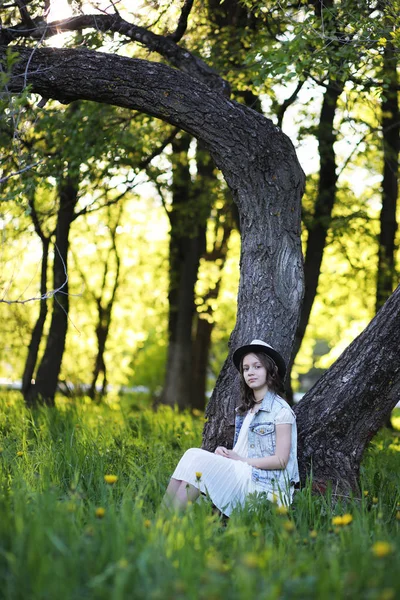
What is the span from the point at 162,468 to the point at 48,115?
506 cm

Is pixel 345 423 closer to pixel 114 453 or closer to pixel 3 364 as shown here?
pixel 114 453

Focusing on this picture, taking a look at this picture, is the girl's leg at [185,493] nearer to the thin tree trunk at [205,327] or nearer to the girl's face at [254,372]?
the girl's face at [254,372]

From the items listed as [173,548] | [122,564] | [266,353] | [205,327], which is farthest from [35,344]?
[122,564]

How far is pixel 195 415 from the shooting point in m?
12.5

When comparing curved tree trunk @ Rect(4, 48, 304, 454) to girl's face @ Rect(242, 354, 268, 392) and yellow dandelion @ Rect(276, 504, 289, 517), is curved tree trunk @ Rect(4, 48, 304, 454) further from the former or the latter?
yellow dandelion @ Rect(276, 504, 289, 517)

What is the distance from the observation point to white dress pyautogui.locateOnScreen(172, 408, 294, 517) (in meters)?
4.80

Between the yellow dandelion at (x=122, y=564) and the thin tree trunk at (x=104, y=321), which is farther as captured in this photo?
the thin tree trunk at (x=104, y=321)

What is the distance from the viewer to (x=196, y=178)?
13.9 meters

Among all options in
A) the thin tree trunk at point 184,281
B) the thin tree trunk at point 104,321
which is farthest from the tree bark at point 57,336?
the thin tree trunk at point 104,321

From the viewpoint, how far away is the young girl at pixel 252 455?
480 cm

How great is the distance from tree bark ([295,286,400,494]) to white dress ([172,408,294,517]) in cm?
83

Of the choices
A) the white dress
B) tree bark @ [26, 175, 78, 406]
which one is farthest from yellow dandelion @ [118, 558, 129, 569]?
tree bark @ [26, 175, 78, 406]

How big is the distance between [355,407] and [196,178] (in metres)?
8.89

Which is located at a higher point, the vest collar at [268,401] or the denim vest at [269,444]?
the vest collar at [268,401]
